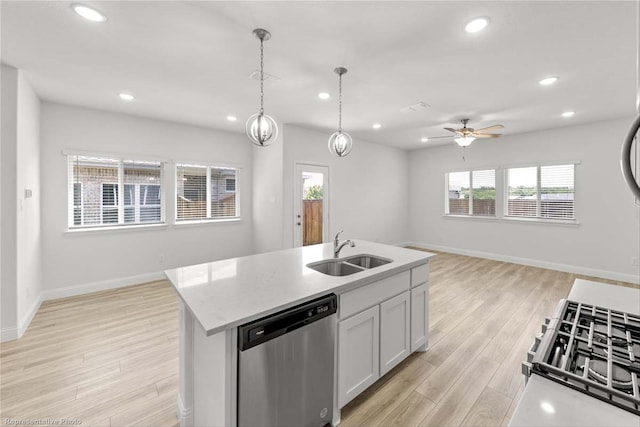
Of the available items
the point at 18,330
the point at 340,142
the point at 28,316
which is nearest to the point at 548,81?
the point at 340,142

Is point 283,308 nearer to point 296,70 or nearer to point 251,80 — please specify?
point 296,70

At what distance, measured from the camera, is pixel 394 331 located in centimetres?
218

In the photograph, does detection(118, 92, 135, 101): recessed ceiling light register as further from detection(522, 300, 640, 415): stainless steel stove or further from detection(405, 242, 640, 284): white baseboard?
detection(405, 242, 640, 284): white baseboard

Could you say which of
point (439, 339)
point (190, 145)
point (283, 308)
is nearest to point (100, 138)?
point (190, 145)

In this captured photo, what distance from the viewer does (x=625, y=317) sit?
1.02 meters

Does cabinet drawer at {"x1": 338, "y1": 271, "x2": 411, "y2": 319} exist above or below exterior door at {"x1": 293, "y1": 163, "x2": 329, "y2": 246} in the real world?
below

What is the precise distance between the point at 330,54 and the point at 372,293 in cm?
215

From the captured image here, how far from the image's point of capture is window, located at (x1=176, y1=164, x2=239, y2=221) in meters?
5.00

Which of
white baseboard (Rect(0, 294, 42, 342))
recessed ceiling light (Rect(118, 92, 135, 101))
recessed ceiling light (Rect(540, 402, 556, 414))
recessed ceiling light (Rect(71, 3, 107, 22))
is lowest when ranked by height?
white baseboard (Rect(0, 294, 42, 342))

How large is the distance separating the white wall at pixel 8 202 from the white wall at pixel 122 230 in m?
1.10

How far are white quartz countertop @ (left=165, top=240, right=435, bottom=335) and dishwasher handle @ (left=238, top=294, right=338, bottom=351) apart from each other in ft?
0.12

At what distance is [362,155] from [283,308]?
546 cm

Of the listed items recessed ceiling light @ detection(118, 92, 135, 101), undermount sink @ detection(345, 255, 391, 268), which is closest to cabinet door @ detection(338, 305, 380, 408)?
undermount sink @ detection(345, 255, 391, 268)

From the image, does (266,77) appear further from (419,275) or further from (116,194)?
(116,194)
